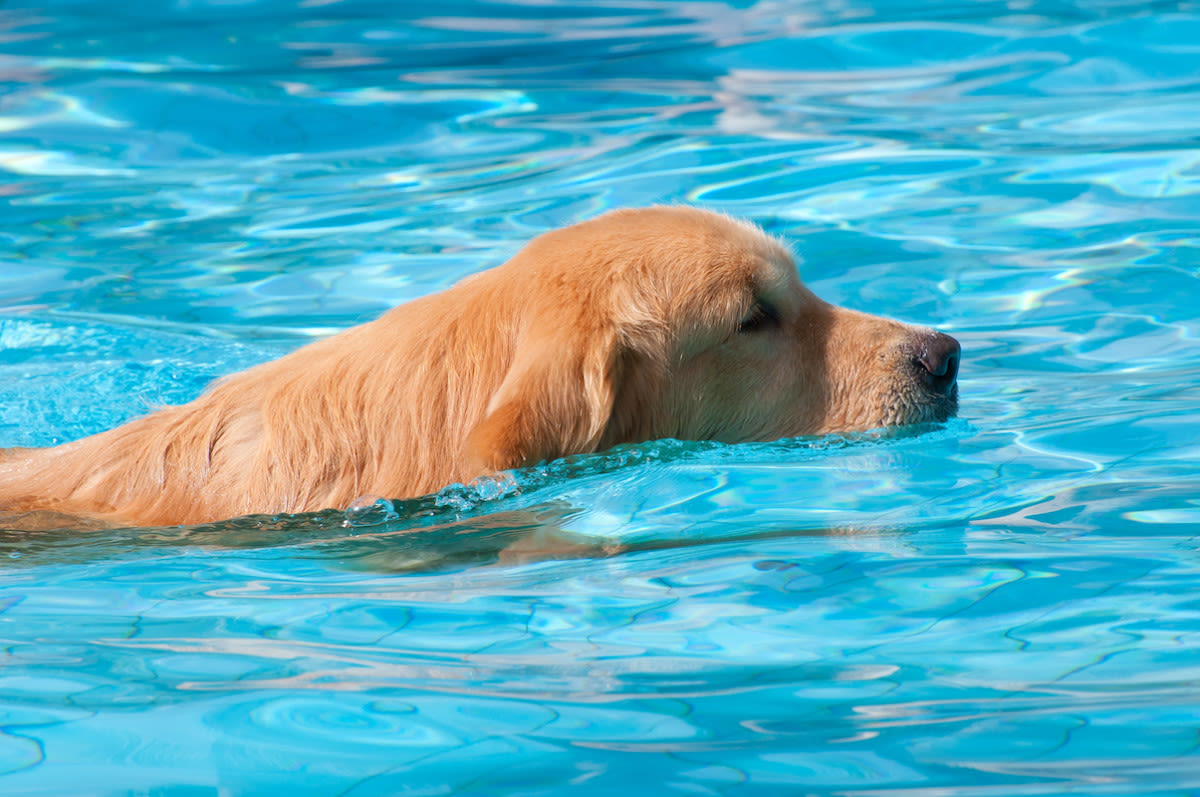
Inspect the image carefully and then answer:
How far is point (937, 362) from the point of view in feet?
16.4

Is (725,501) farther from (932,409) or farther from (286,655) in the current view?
(286,655)

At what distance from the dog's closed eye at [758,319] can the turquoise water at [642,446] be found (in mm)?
413

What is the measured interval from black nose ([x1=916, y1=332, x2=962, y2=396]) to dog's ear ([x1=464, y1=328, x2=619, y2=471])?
1.23 meters

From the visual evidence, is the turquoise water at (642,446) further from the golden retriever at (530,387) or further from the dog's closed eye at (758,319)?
the dog's closed eye at (758,319)

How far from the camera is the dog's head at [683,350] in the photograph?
Result: 4332 millimetres

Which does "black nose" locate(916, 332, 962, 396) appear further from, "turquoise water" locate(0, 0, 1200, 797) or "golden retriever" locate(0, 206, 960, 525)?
"turquoise water" locate(0, 0, 1200, 797)

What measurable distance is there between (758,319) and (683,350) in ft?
1.14

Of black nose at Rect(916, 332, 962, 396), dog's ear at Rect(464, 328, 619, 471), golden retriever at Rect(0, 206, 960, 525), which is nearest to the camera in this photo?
dog's ear at Rect(464, 328, 619, 471)

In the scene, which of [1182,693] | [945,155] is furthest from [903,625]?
[945,155]

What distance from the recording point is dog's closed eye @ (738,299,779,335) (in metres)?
4.85

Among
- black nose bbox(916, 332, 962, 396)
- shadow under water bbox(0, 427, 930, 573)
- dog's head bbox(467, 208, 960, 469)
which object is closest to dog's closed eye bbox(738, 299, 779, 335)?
dog's head bbox(467, 208, 960, 469)

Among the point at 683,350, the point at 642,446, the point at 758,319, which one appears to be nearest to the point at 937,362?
the point at 758,319

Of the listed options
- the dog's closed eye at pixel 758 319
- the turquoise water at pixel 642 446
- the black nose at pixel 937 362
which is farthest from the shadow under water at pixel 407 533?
the black nose at pixel 937 362

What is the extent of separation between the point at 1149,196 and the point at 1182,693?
5770 mm
